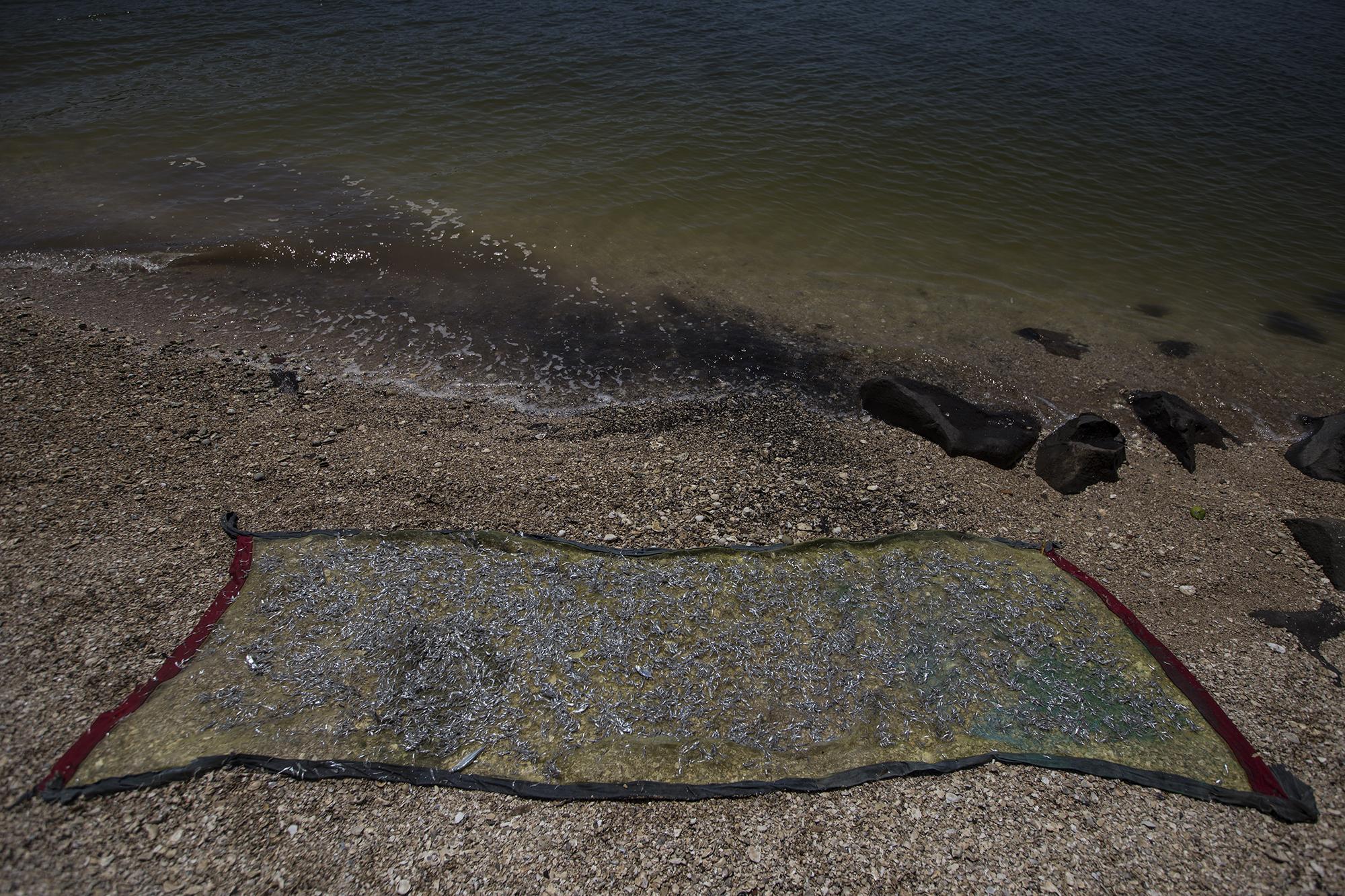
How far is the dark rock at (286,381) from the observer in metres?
8.68

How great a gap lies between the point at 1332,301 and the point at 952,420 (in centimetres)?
808

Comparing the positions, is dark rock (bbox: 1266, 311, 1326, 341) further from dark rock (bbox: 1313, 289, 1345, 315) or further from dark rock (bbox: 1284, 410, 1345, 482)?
dark rock (bbox: 1284, 410, 1345, 482)

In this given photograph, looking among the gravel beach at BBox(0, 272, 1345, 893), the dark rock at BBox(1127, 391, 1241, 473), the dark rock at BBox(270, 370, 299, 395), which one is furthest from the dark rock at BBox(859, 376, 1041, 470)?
the dark rock at BBox(270, 370, 299, 395)

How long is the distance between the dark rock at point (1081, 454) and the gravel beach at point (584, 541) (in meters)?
0.15

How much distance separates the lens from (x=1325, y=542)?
698 centimetres

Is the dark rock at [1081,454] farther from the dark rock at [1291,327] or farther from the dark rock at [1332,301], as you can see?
the dark rock at [1332,301]

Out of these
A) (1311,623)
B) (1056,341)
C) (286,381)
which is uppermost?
(286,381)

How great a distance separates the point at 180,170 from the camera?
13.5 m

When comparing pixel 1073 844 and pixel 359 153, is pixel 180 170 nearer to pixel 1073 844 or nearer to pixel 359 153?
pixel 359 153

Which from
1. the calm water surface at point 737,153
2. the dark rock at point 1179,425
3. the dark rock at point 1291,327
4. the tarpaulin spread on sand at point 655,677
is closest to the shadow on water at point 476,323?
the calm water surface at point 737,153

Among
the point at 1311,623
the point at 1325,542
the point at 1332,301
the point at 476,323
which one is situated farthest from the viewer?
the point at 1332,301

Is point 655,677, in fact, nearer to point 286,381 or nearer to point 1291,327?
point 286,381

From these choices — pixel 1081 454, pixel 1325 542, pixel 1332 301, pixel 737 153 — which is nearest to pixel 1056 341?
pixel 1081 454

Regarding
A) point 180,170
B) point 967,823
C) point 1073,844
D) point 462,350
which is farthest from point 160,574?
point 180,170
